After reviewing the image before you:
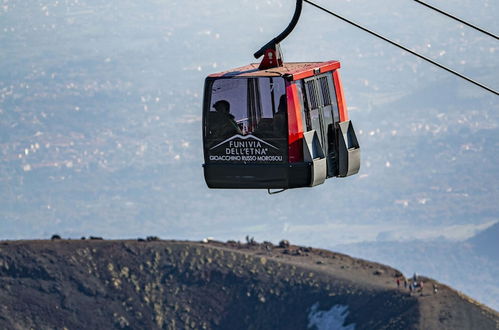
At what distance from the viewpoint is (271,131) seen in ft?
119

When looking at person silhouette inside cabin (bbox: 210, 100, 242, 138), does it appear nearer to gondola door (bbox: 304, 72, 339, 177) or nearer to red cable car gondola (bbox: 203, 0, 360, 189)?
red cable car gondola (bbox: 203, 0, 360, 189)

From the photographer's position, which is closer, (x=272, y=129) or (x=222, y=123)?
(x=272, y=129)

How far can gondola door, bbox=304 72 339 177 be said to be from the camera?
37.2m

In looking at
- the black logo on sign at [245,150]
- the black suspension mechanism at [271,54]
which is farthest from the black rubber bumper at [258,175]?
the black suspension mechanism at [271,54]

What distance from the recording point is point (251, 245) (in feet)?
602

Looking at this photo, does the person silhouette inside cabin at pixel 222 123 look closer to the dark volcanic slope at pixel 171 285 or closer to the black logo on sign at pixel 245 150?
the black logo on sign at pixel 245 150

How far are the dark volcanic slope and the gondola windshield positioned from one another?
121658 mm

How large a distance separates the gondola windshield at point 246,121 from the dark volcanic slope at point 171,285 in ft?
399

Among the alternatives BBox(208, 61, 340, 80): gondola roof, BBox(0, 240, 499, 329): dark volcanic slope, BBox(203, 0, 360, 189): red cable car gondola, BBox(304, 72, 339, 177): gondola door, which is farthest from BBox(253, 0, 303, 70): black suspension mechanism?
BBox(0, 240, 499, 329): dark volcanic slope

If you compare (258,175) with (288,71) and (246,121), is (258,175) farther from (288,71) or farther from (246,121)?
(288,71)

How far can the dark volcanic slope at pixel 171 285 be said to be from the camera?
163 metres

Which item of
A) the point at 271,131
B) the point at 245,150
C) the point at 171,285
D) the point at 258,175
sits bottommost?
the point at 258,175

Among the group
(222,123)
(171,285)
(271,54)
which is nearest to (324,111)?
(271,54)

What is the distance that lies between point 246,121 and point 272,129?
119cm
